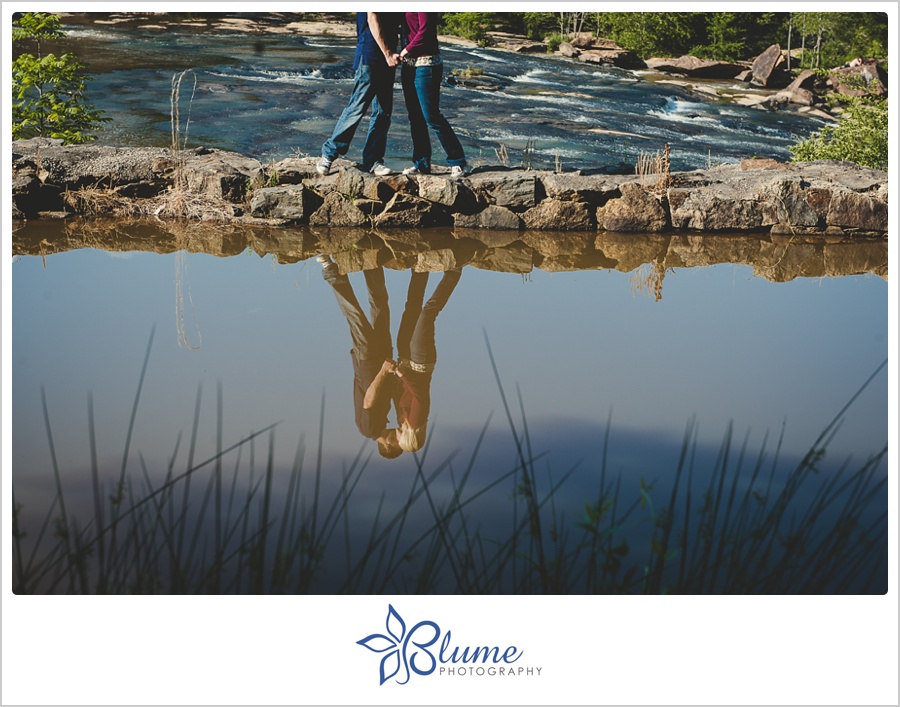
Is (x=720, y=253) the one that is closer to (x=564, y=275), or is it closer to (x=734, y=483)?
(x=564, y=275)

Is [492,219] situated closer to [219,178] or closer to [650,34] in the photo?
[219,178]

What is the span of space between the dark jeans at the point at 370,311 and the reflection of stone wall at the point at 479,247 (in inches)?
7.9

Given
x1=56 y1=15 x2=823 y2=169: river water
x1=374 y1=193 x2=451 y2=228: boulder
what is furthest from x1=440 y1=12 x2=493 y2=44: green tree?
x1=374 y1=193 x2=451 y2=228: boulder

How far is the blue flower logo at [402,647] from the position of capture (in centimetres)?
194

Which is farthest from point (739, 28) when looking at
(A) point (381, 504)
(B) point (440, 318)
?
(A) point (381, 504)

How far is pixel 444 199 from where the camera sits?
6074mm

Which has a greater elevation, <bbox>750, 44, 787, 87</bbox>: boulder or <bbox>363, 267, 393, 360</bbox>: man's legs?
<bbox>750, 44, 787, 87</bbox>: boulder

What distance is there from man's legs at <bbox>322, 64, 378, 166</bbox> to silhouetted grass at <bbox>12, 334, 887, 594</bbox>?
382 cm

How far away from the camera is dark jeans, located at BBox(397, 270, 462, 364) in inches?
139

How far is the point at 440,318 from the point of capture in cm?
400

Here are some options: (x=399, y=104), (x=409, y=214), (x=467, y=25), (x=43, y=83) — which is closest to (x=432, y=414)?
(x=409, y=214)

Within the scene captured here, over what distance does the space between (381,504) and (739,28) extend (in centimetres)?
845

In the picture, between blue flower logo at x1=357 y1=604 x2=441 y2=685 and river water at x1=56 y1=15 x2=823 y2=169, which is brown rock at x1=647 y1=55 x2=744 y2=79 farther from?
blue flower logo at x1=357 y1=604 x2=441 y2=685

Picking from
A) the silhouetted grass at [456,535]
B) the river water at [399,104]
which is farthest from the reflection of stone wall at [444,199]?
the silhouetted grass at [456,535]
